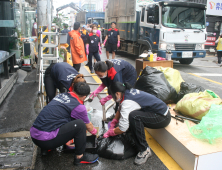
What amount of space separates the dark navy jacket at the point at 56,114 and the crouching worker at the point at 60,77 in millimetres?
810

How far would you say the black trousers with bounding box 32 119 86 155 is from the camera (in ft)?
8.32

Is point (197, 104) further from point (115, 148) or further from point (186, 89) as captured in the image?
point (115, 148)

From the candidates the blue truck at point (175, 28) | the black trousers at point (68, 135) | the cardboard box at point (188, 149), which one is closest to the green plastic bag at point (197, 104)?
the cardboard box at point (188, 149)

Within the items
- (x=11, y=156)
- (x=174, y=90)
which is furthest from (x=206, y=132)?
(x=11, y=156)

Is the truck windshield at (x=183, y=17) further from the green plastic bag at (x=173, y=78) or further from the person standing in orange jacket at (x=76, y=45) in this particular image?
the green plastic bag at (x=173, y=78)

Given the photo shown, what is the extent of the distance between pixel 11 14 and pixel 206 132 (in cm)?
669

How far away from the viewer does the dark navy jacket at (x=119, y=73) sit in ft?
11.3

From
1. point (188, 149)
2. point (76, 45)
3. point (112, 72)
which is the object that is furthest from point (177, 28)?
point (188, 149)

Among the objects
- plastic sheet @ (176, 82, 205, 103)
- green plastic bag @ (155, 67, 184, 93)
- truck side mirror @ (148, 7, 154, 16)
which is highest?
truck side mirror @ (148, 7, 154, 16)

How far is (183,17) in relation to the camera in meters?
8.84

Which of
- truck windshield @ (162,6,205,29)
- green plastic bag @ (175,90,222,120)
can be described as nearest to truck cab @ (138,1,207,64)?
truck windshield @ (162,6,205,29)

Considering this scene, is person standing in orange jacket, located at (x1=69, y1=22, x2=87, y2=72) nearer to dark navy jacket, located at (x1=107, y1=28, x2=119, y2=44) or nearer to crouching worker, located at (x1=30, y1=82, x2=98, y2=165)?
dark navy jacket, located at (x1=107, y1=28, x2=119, y2=44)

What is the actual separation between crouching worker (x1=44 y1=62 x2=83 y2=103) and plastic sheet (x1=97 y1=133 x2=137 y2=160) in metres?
1.03

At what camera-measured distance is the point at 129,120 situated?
9.15ft
